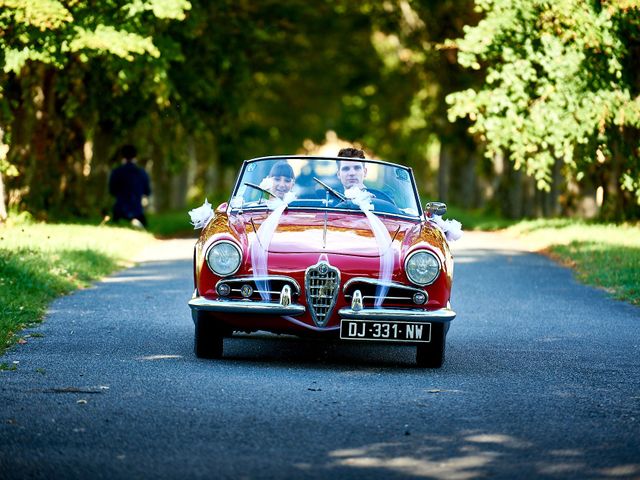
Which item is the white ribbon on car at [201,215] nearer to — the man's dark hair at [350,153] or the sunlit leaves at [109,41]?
the man's dark hair at [350,153]

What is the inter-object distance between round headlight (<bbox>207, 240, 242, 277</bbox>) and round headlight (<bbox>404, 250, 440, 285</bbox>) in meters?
1.17

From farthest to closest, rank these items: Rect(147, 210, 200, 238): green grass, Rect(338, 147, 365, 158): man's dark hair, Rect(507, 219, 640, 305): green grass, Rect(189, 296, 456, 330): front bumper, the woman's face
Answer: Rect(147, 210, 200, 238): green grass < Rect(507, 219, 640, 305): green grass < Rect(338, 147, 365, 158): man's dark hair < the woman's face < Rect(189, 296, 456, 330): front bumper

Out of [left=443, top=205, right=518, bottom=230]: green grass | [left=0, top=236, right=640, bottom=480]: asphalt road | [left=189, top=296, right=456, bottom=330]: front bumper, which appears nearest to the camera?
[left=0, top=236, right=640, bottom=480]: asphalt road

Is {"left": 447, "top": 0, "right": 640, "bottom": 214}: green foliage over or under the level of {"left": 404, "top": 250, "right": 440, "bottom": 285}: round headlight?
over

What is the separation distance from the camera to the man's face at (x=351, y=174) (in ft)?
35.4

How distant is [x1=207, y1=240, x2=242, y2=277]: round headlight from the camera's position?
31.0 feet

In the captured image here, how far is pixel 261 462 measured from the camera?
6227 mm

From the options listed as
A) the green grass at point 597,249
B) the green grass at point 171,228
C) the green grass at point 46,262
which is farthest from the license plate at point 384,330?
the green grass at point 171,228

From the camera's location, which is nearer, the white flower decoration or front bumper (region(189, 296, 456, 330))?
front bumper (region(189, 296, 456, 330))

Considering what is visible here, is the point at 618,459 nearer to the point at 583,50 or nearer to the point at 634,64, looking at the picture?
the point at 583,50

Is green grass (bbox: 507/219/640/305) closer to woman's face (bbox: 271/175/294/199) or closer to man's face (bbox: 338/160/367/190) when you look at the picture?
man's face (bbox: 338/160/367/190)

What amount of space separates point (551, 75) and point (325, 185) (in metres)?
13.3

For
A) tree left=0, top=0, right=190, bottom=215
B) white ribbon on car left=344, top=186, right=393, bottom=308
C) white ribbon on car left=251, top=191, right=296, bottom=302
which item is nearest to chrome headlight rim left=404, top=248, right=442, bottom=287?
white ribbon on car left=344, top=186, right=393, bottom=308

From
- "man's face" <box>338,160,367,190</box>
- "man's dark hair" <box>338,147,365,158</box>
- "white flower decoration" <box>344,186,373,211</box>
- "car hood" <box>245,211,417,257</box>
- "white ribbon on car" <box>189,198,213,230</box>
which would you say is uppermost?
"man's dark hair" <box>338,147,365,158</box>
